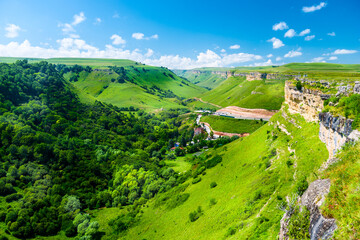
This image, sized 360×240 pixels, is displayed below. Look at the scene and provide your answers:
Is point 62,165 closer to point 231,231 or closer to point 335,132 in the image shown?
point 231,231

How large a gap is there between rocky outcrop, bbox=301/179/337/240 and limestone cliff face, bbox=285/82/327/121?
25569mm

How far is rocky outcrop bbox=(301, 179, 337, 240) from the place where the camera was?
14.2m

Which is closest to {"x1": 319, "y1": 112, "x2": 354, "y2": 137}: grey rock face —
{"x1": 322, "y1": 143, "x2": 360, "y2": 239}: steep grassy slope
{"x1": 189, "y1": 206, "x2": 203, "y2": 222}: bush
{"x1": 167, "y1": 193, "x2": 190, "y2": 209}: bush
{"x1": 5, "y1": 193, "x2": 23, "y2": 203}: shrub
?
{"x1": 322, "y1": 143, "x2": 360, "y2": 239}: steep grassy slope

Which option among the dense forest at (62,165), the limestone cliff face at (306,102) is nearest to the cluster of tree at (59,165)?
the dense forest at (62,165)

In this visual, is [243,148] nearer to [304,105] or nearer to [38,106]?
[304,105]

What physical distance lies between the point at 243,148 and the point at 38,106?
459ft

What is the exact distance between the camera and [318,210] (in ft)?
50.9

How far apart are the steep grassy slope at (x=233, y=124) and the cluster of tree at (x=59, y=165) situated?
83.6ft

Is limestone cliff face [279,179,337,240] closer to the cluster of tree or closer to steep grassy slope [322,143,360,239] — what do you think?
steep grassy slope [322,143,360,239]

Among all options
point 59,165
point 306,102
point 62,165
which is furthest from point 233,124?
point 59,165

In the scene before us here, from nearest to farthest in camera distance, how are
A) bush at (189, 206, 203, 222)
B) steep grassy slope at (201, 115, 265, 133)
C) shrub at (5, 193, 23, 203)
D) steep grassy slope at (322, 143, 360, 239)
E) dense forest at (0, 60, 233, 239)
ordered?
steep grassy slope at (322, 143, 360, 239)
bush at (189, 206, 203, 222)
dense forest at (0, 60, 233, 239)
shrub at (5, 193, 23, 203)
steep grassy slope at (201, 115, 265, 133)

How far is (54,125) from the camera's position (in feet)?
410

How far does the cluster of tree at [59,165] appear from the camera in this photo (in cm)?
6531

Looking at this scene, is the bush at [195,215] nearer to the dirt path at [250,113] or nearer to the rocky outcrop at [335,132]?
the rocky outcrop at [335,132]
